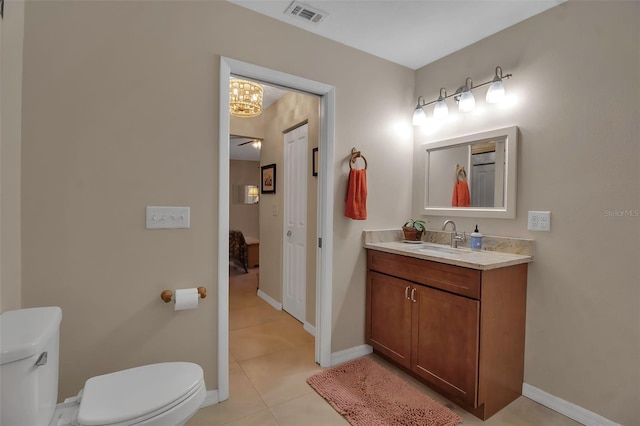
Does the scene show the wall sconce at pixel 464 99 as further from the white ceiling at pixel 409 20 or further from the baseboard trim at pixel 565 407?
the baseboard trim at pixel 565 407

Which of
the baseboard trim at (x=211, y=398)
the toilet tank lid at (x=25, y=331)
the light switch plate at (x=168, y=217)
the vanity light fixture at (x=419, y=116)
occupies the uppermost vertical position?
the vanity light fixture at (x=419, y=116)

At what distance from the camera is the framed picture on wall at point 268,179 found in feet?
12.5

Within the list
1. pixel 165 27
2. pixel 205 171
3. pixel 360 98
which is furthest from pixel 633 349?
pixel 165 27

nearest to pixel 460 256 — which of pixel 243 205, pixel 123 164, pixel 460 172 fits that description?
pixel 460 172

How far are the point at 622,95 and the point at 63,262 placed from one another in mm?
3011

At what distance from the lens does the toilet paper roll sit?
1735 millimetres

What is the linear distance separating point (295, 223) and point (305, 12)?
1.97 metres

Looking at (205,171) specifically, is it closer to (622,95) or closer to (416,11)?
(416,11)

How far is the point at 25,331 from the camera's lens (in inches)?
43.3

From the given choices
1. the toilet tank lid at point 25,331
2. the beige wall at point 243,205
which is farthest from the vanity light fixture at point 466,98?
the beige wall at point 243,205

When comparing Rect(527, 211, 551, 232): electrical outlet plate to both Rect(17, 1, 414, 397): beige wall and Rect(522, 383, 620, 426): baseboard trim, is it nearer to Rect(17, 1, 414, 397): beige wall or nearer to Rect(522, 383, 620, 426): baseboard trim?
Rect(522, 383, 620, 426): baseboard trim

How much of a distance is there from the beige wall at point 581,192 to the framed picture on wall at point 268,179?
247 cm

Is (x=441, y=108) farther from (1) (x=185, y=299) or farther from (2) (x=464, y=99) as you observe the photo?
(1) (x=185, y=299)

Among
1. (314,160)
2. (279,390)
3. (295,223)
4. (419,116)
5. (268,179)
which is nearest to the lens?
(279,390)
